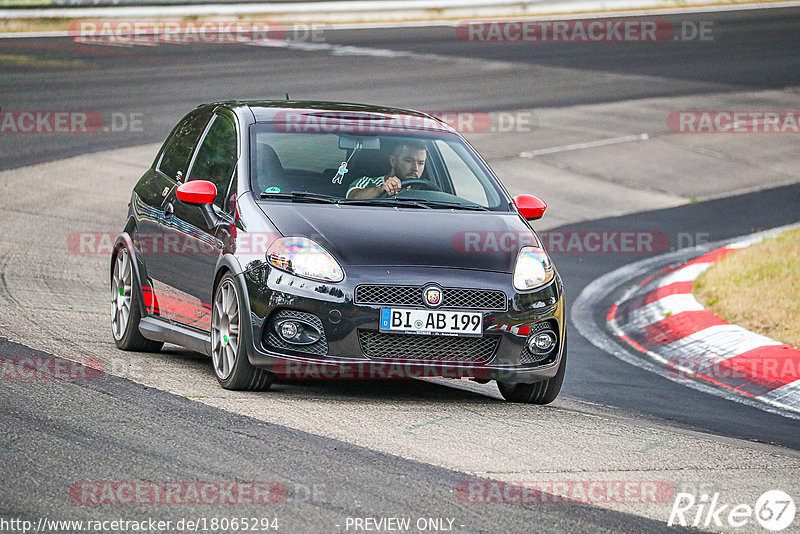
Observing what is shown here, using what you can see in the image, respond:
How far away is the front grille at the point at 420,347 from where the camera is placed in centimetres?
687

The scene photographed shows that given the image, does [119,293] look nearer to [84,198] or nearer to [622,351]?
[622,351]

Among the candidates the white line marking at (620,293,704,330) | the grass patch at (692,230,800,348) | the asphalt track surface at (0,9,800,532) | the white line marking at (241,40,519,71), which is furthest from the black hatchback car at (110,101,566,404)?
the white line marking at (241,40,519,71)

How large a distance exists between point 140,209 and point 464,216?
7.77 ft

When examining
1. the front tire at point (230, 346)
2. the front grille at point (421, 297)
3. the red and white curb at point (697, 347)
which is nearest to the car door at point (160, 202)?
the front tire at point (230, 346)

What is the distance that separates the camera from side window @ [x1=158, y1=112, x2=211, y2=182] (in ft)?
27.9

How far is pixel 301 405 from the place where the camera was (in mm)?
6793

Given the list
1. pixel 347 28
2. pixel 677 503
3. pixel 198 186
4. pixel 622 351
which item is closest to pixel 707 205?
pixel 622 351

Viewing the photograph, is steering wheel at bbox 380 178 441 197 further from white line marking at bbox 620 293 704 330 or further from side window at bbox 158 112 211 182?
white line marking at bbox 620 293 704 330

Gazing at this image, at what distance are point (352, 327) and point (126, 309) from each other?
2323mm

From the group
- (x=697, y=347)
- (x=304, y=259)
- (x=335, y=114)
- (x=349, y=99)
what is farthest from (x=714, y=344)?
(x=349, y=99)

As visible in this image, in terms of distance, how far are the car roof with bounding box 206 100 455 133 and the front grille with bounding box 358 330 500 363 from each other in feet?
5.90

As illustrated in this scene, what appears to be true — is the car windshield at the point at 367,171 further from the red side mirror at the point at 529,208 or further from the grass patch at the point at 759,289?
the grass patch at the point at 759,289

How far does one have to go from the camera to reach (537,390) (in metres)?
7.50

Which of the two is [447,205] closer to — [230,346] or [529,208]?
[529,208]
